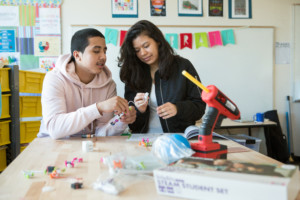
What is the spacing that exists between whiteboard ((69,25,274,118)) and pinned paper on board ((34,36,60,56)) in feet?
4.50

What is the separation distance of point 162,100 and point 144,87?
5.6 inches

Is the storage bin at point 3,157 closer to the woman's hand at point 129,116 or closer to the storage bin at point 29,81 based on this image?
the storage bin at point 29,81

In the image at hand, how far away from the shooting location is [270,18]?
3.37 metres

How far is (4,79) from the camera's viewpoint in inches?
89.4

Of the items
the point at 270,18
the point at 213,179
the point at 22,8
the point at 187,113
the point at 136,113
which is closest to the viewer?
→ the point at 213,179

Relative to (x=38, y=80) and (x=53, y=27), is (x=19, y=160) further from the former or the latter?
(x=53, y=27)

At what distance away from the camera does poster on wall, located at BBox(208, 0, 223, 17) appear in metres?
3.25

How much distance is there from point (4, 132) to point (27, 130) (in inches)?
12.7

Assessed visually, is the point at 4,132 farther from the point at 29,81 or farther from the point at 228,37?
the point at 228,37

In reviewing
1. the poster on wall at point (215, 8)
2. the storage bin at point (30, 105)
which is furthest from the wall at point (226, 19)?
the storage bin at point (30, 105)

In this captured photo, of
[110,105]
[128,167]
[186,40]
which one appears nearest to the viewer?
[128,167]

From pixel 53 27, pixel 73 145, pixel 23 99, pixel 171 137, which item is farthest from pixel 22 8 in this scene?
pixel 171 137

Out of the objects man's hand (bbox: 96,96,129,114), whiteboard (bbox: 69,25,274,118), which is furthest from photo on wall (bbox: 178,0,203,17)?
A: man's hand (bbox: 96,96,129,114)

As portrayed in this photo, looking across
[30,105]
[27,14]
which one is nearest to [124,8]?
[27,14]
